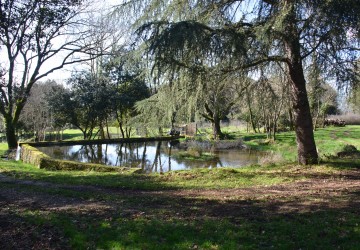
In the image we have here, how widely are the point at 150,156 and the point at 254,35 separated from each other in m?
13.7

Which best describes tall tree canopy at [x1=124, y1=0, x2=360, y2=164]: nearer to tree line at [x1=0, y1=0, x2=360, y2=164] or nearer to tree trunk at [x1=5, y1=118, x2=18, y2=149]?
tree line at [x1=0, y1=0, x2=360, y2=164]

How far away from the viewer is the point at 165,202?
6293 mm

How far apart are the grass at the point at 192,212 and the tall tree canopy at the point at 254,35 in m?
2.96

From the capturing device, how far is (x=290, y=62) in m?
9.52

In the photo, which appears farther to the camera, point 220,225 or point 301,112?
point 301,112

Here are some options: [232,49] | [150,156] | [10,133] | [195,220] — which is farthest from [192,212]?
[10,133]

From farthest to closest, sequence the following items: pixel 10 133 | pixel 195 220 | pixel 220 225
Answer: pixel 10 133, pixel 195 220, pixel 220 225

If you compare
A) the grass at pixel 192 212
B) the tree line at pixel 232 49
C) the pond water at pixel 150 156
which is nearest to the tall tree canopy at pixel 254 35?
the tree line at pixel 232 49

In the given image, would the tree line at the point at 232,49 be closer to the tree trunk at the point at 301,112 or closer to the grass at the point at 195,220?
the tree trunk at the point at 301,112

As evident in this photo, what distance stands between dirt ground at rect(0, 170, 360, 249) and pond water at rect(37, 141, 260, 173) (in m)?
8.25

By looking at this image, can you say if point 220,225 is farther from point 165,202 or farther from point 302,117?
point 302,117

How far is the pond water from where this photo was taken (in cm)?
1736

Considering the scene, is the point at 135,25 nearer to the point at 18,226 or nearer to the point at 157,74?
the point at 157,74

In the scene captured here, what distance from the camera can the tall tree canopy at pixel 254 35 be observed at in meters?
6.93
